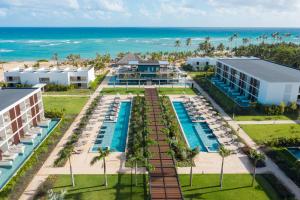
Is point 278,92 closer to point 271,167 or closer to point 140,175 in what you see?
point 271,167

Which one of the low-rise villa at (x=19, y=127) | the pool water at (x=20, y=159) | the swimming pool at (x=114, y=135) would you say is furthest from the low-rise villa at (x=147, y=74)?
the pool water at (x=20, y=159)

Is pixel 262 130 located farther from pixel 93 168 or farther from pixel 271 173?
pixel 93 168

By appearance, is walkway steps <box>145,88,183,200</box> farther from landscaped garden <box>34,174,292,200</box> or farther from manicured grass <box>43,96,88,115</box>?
manicured grass <box>43,96,88,115</box>

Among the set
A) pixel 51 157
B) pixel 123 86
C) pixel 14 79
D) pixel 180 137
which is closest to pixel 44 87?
pixel 14 79

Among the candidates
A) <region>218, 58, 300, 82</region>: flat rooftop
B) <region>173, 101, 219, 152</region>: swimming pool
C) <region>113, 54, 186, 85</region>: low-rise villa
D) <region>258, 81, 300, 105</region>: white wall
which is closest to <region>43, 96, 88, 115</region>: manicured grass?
<region>113, 54, 186, 85</region>: low-rise villa

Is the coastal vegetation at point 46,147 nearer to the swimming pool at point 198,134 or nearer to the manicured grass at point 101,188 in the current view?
the manicured grass at point 101,188
